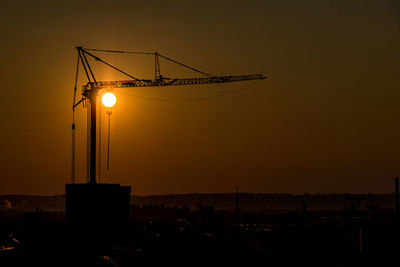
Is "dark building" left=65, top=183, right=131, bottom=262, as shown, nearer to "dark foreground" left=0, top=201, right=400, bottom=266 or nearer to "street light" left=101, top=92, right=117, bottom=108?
"dark foreground" left=0, top=201, right=400, bottom=266

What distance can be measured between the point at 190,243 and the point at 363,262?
1744cm

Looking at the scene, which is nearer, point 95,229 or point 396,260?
point 396,260

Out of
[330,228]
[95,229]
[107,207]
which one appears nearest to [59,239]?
[95,229]

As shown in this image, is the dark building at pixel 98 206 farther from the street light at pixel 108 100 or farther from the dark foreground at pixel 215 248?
the street light at pixel 108 100

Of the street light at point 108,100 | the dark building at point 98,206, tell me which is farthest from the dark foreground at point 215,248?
the street light at point 108,100

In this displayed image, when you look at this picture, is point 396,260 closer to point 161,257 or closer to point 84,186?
point 161,257

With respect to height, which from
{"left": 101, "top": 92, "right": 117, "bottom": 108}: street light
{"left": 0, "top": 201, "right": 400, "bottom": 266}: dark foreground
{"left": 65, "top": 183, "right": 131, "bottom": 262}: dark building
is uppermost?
{"left": 101, "top": 92, "right": 117, "bottom": 108}: street light

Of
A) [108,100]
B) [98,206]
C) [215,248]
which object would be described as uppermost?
[108,100]

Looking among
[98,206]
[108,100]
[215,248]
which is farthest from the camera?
[98,206]

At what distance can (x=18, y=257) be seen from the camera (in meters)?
45.1

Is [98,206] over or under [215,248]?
over

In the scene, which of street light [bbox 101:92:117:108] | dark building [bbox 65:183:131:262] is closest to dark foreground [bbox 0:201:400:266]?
dark building [bbox 65:183:131:262]

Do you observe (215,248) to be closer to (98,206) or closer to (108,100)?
(108,100)

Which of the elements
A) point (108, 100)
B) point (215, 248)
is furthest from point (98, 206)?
point (215, 248)
